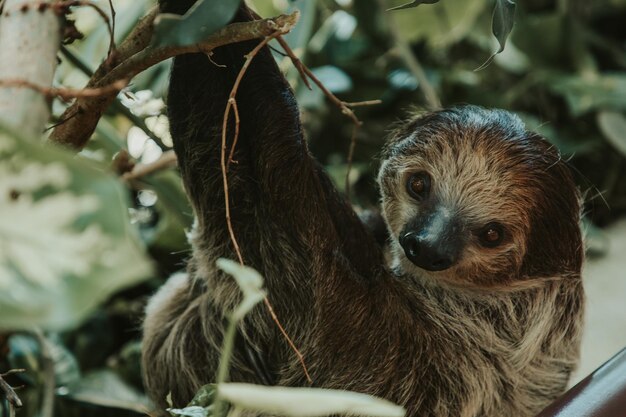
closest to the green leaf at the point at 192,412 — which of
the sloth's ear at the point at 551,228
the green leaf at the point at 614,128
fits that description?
the sloth's ear at the point at 551,228

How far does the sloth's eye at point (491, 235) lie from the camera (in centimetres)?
260

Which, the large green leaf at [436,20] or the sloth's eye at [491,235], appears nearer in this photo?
the sloth's eye at [491,235]

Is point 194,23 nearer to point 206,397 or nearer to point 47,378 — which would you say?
point 206,397

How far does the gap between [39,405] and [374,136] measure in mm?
2766

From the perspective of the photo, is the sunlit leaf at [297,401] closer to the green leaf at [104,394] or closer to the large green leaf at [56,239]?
the large green leaf at [56,239]

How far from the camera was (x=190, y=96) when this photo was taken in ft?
7.33

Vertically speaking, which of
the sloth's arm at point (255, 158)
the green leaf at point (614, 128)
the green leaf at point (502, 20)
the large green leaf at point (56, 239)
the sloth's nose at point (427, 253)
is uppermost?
the large green leaf at point (56, 239)

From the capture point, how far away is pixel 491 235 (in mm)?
2596

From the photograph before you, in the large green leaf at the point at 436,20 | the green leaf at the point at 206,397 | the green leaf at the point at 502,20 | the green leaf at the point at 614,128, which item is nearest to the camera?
the green leaf at the point at 502,20

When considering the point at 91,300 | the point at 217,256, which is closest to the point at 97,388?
the point at 217,256

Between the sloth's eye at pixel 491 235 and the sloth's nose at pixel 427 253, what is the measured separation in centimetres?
25

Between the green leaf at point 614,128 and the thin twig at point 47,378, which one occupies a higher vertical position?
the thin twig at point 47,378

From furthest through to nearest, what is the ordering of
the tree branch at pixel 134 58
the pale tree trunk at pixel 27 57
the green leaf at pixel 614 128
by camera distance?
the green leaf at pixel 614 128 → the tree branch at pixel 134 58 → the pale tree trunk at pixel 27 57

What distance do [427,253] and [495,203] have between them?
40cm
